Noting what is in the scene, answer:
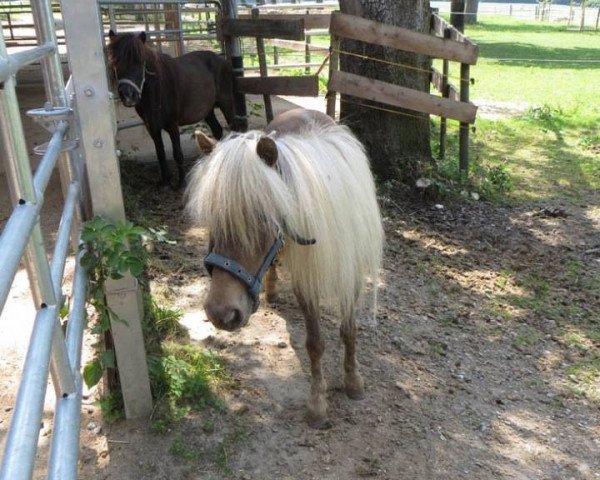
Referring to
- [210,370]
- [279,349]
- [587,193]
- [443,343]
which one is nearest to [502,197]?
[587,193]

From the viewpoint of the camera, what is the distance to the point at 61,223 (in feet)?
5.79

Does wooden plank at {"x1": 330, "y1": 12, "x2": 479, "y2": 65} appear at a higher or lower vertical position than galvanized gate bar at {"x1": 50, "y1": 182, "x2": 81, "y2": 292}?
higher

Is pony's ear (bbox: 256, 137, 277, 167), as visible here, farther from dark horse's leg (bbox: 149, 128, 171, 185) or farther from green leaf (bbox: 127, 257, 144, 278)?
dark horse's leg (bbox: 149, 128, 171, 185)

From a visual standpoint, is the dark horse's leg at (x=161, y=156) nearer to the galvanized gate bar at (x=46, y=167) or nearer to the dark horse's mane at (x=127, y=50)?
the dark horse's mane at (x=127, y=50)

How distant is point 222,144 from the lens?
2.29 m

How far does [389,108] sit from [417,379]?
3382 millimetres

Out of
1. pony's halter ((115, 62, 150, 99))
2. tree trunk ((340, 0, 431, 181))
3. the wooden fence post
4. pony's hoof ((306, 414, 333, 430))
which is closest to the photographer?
pony's hoof ((306, 414, 333, 430))

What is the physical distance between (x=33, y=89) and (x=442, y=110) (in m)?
7.76

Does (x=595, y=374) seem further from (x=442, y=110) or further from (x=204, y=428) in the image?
(x=442, y=110)

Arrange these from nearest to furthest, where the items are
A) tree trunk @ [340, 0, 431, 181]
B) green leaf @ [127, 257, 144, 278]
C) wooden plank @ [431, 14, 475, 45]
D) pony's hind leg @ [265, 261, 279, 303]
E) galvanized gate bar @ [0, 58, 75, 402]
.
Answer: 1. galvanized gate bar @ [0, 58, 75, 402]
2. green leaf @ [127, 257, 144, 278]
3. pony's hind leg @ [265, 261, 279, 303]
4. tree trunk @ [340, 0, 431, 181]
5. wooden plank @ [431, 14, 475, 45]

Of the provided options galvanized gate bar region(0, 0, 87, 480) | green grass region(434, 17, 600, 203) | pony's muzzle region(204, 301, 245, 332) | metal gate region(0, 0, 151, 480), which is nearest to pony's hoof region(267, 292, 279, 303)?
metal gate region(0, 0, 151, 480)

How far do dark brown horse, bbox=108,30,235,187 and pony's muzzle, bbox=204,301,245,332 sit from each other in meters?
3.60

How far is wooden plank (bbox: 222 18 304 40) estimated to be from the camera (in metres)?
5.34

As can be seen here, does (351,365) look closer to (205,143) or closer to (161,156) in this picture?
(205,143)
